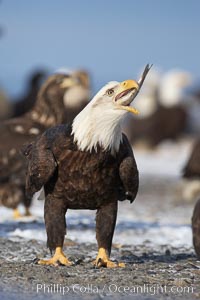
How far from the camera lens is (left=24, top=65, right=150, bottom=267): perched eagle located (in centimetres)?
872

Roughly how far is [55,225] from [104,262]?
611 mm

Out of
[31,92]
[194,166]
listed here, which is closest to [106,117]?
[194,166]

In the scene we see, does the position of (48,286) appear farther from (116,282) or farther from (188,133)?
(188,133)

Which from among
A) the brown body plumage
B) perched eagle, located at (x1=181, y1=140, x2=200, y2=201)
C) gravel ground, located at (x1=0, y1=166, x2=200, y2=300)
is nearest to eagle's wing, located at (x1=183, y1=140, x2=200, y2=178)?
perched eagle, located at (x1=181, y1=140, x2=200, y2=201)

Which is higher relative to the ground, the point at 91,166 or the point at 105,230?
the point at 91,166

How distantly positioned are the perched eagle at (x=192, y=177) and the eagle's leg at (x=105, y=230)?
10488mm

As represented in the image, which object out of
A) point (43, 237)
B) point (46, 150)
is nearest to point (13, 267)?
point (46, 150)

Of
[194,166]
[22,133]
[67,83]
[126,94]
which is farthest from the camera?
[194,166]

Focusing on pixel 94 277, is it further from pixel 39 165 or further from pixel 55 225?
pixel 39 165

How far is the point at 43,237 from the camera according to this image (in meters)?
11.7

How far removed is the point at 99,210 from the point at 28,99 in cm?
2385

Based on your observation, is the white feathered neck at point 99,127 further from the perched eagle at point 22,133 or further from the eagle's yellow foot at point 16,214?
the eagle's yellow foot at point 16,214

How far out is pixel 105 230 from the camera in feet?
30.1

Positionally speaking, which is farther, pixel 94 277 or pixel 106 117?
pixel 106 117
